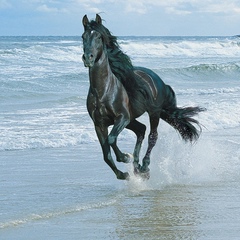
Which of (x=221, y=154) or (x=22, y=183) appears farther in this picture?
(x=221, y=154)

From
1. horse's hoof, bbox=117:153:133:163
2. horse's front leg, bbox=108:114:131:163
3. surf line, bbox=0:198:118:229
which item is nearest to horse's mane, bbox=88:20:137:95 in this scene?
horse's front leg, bbox=108:114:131:163

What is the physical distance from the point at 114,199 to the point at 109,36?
5.26ft

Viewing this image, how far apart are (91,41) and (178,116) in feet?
7.79

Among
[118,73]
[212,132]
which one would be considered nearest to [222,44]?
[212,132]

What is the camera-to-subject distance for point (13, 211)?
656 cm

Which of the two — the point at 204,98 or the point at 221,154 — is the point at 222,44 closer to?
the point at 204,98

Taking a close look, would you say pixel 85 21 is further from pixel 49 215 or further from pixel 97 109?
pixel 49 215

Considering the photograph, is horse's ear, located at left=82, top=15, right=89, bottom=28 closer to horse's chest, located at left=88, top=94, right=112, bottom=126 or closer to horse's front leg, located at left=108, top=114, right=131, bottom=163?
horse's chest, located at left=88, top=94, right=112, bottom=126

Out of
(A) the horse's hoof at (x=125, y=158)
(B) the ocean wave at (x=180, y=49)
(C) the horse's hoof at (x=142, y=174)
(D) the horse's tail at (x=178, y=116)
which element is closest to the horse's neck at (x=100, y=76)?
(A) the horse's hoof at (x=125, y=158)

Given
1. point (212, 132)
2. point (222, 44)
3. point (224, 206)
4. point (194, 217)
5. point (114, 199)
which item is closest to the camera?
point (194, 217)

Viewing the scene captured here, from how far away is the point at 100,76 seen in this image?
7.19 m

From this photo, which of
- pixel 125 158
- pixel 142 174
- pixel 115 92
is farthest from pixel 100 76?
pixel 142 174

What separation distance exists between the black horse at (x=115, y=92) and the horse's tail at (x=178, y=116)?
5cm

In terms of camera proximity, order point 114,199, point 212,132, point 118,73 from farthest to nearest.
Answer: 1. point 212,132
2. point 118,73
3. point 114,199
